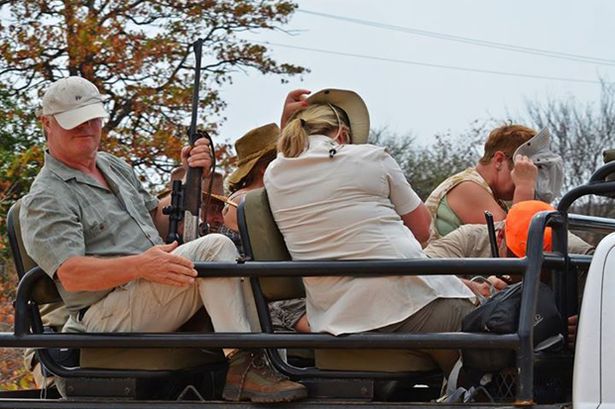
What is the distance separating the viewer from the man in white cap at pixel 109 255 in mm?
4684

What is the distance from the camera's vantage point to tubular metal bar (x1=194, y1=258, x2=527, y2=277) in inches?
169

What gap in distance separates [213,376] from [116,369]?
0.47 meters

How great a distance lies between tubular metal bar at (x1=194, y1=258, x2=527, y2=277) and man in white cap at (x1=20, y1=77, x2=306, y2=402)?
5.5 inches

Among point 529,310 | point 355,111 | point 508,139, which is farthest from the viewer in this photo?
point 508,139

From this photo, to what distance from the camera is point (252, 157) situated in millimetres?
6172

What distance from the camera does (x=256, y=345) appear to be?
4.48 m

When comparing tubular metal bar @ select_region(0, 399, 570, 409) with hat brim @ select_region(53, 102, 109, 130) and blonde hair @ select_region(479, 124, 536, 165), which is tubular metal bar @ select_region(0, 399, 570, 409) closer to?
hat brim @ select_region(53, 102, 109, 130)

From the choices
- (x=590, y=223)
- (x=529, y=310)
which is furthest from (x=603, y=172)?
(x=590, y=223)

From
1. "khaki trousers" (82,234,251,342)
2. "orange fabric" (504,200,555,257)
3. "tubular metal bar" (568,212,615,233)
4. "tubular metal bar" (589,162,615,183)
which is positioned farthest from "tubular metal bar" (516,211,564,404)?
"khaki trousers" (82,234,251,342)

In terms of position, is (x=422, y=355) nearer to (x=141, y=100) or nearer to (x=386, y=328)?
(x=386, y=328)

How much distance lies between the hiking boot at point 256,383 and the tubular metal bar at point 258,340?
0.65 feet

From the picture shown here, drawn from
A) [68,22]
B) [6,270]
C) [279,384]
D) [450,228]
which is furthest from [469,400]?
[68,22]

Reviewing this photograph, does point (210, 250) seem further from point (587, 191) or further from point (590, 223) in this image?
point (590, 223)

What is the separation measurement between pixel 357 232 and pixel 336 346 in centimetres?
47
